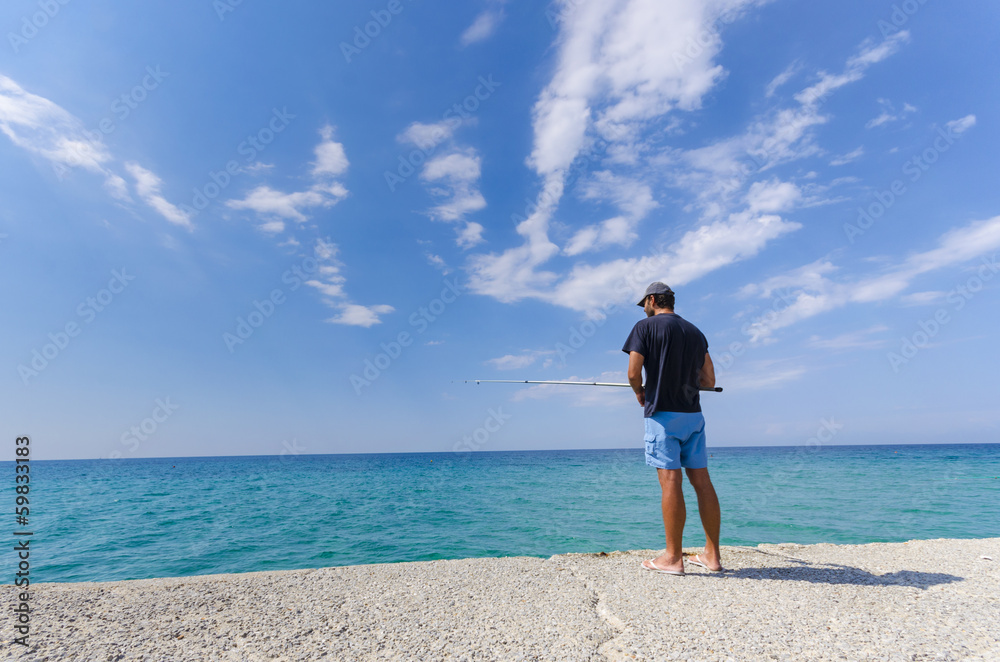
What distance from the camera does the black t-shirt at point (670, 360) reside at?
378cm

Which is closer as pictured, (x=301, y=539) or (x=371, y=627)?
(x=371, y=627)

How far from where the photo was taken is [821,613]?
2.74m

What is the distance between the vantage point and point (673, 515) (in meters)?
3.67

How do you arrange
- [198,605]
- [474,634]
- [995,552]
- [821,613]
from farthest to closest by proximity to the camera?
[995,552], [198,605], [821,613], [474,634]

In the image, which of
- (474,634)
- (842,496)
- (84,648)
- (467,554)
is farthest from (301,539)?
(842,496)

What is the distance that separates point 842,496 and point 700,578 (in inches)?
515

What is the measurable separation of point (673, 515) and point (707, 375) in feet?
4.13

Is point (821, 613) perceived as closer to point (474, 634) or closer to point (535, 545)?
point (474, 634)

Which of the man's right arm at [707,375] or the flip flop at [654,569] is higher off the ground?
the man's right arm at [707,375]

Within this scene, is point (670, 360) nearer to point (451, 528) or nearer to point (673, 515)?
point (673, 515)

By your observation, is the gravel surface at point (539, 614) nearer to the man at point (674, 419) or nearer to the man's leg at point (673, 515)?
the man's leg at point (673, 515)

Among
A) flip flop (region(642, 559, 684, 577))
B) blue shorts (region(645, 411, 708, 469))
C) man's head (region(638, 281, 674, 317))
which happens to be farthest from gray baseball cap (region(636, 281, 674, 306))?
flip flop (region(642, 559, 684, 577))

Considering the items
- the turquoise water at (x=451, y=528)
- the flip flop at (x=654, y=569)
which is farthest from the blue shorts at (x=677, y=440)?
the turquoise water at (x=451, y=528)

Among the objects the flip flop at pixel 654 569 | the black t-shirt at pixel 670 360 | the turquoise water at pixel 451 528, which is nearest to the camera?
the flip flop at pixel 654 569
